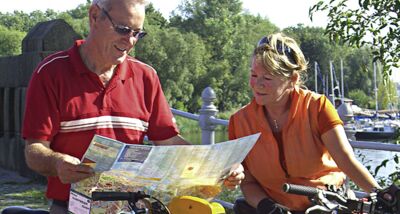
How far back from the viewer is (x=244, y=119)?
10.2 feet

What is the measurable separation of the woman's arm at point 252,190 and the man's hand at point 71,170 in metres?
0.82

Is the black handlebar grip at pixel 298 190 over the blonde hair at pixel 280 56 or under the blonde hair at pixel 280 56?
under

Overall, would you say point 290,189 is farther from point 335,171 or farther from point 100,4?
point 100,4

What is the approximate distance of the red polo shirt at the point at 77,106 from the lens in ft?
8.97

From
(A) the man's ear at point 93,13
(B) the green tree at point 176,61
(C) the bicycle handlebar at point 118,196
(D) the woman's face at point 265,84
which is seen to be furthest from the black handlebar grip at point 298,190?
(B) the green tree at point 176,61

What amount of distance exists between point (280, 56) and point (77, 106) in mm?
925

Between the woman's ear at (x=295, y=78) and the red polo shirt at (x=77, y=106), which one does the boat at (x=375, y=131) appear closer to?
the woman's ear at (x=295, y=78)

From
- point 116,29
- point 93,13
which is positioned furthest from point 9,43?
point 116,29

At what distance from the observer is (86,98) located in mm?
2816

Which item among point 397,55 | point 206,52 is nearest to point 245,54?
point 206,52

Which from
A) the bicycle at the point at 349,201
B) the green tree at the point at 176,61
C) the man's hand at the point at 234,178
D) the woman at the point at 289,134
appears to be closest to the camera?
the bicycle at the point at 349,201

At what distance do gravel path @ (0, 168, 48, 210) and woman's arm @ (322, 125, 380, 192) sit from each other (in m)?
4.01

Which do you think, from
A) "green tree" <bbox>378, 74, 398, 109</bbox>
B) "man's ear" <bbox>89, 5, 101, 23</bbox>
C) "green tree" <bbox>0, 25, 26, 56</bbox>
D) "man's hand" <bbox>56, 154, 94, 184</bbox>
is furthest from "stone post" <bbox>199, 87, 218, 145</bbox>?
"green tree" <bbox>0, 25, 26, 56</bbox>

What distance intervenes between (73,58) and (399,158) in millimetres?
3563
